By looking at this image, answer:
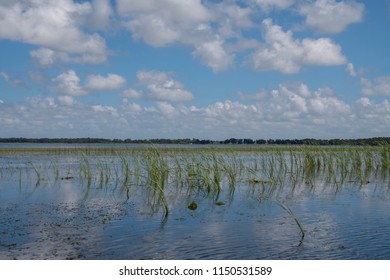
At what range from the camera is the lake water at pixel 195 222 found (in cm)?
687

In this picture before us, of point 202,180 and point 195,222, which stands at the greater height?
point 202,180

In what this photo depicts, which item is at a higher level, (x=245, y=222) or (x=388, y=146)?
(x=388, y=146)

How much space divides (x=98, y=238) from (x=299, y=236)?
3.75m

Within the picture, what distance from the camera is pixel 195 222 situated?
9.09 metres

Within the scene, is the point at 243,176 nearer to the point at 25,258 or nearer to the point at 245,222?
the point at 245,222

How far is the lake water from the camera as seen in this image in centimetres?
687

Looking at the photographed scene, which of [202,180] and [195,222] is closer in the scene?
[195,222]

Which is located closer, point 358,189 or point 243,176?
point 358,189

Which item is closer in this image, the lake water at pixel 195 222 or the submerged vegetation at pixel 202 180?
the lake water at pixel 195 222

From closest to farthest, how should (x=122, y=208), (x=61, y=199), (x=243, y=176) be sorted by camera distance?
(x=122, y=208) < (x=61, y=199) < (x=243, y=176)

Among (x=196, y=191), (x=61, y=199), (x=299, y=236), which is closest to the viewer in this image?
(x=299, y=236)

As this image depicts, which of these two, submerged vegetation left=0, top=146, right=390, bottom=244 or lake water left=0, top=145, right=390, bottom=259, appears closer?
lake water left=0, top=145, right=390, bottom=259
